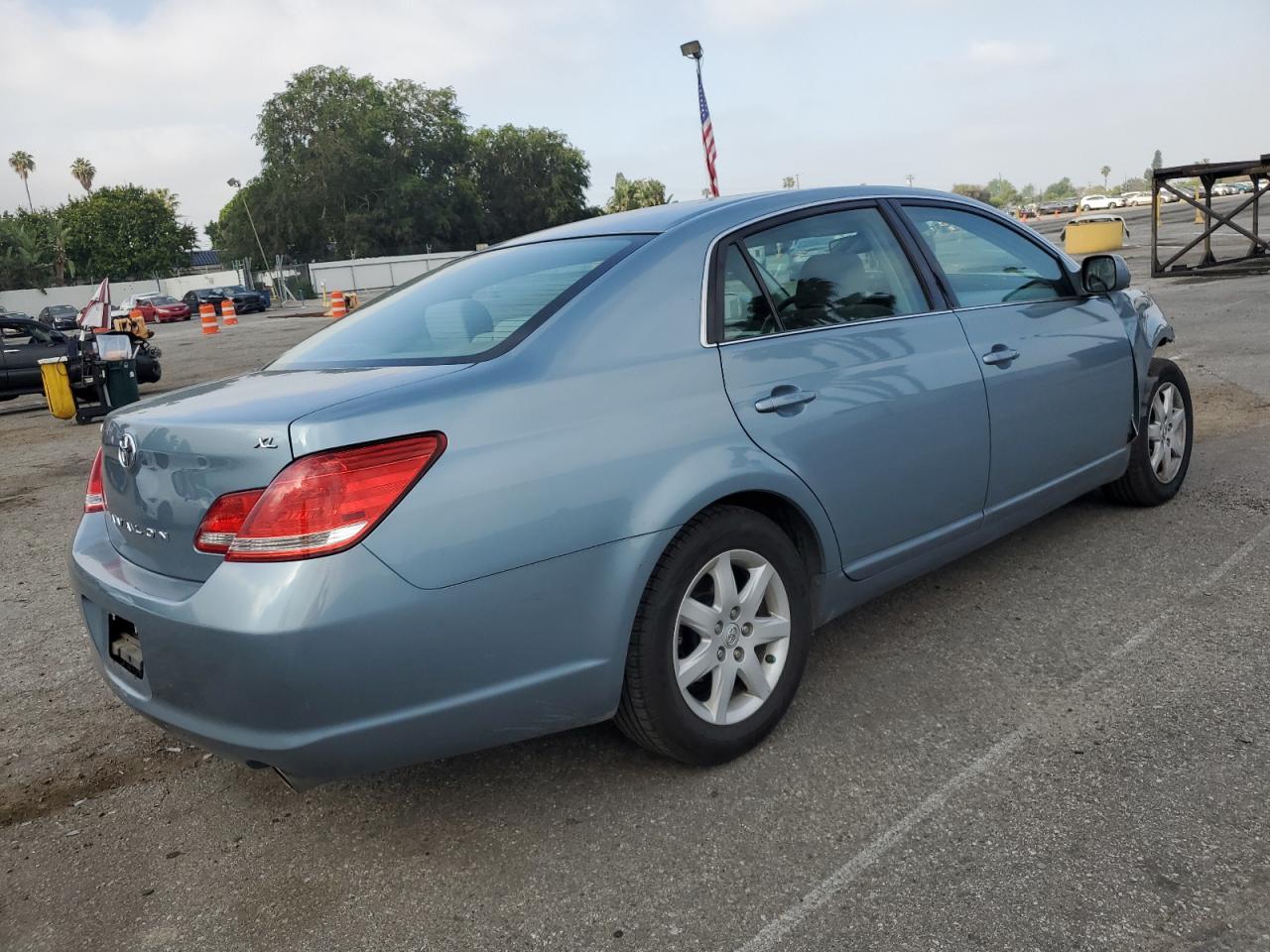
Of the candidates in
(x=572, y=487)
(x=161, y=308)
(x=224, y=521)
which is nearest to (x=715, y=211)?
(x=572, y=487)

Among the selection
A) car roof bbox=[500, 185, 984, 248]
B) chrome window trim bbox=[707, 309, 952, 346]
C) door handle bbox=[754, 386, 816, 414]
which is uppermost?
car roof bbox=[500, 185, 984, 248]

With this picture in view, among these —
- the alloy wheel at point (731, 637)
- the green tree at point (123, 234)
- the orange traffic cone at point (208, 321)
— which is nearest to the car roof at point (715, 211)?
the alloy wheel at point (731, 637)

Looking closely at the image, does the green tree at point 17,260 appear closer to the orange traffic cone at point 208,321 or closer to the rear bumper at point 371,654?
the orange traffic cone at point 208,321

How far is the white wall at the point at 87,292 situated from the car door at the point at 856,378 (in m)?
64.3

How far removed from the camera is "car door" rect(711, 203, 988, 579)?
302 cm

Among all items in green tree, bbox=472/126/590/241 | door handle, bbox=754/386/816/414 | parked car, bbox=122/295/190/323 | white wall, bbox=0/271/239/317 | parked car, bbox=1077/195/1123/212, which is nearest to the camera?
door handle, bbox=754/386/816/414

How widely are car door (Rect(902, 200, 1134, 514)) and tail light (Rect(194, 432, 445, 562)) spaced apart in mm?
2212

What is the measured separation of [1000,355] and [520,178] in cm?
7696

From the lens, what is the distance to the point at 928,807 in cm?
264

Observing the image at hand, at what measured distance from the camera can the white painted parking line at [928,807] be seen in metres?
2.25

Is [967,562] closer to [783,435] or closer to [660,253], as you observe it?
[783,435]

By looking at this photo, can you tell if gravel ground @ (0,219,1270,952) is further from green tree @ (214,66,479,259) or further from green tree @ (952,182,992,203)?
green tree @ (214,66,479,259)

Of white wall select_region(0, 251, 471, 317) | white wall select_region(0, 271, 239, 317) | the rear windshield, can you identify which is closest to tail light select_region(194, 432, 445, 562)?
the rear windshield

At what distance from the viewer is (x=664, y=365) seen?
9.15ft
